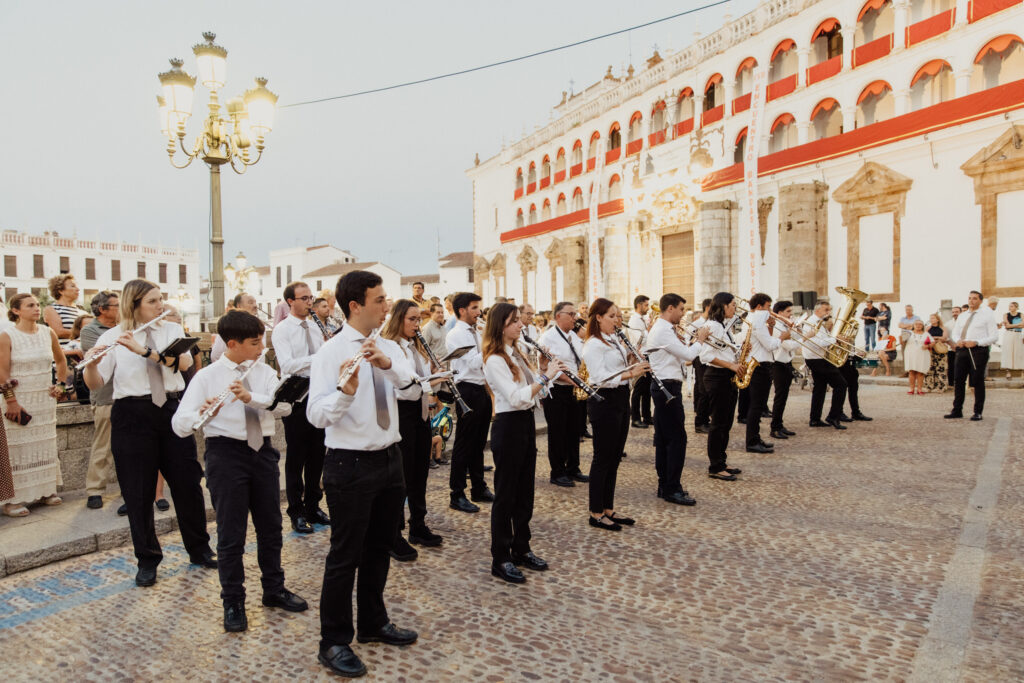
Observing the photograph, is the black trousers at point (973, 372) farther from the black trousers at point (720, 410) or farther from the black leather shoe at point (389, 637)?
the black leather shoe at point (389, 637)

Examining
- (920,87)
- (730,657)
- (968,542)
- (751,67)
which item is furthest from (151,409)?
(751,67)

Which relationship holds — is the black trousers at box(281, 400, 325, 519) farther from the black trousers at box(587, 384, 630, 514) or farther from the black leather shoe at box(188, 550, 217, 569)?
the black trousers at box(587, 384, 630, 514)

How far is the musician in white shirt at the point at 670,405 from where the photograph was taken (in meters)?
5.86

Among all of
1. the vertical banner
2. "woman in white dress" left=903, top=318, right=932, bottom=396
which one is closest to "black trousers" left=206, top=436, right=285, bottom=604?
"woman in white dress" left=903, top=318, right=932, bottom=396

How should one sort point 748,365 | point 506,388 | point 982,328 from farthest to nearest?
point 982,328 → point 748,365 → point 506,388

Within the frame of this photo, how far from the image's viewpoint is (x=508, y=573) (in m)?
4.09

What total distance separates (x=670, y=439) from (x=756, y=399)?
286 cm

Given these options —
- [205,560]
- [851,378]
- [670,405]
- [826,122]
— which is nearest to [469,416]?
[670,405]

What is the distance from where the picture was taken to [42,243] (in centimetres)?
4912

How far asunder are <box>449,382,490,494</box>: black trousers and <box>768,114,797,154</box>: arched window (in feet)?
66.8

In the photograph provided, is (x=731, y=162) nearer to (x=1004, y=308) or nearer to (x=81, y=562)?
(x=1004, y=308)

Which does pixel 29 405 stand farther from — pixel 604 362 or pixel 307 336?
pixel 604 362

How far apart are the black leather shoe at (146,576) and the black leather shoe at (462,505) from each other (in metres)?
2.43

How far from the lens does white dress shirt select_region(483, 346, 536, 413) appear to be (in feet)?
13.1
